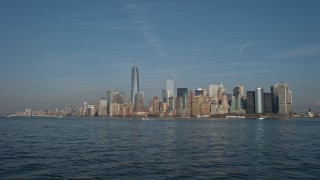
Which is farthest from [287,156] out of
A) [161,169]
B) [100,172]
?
[100,172]

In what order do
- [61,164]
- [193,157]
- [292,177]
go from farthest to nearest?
[193,157]
[61,164]
[292,177]

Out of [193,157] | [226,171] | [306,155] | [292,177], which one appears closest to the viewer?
[292,177]

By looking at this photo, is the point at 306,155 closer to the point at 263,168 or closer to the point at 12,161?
the point at 263,168

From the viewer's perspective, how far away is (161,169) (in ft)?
123

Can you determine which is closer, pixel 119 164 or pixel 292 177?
pixel 292 177

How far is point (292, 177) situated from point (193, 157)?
607 inches

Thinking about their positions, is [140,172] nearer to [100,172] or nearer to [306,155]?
[100,172]

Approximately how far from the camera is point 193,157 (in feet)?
155

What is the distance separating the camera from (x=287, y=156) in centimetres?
4941

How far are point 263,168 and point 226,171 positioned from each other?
473cm

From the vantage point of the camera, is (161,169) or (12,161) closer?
(161,169)

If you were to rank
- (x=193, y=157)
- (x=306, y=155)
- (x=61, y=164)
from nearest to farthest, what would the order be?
(x=61, y=164)
(x=193, y=157)
(x=306, y=155)

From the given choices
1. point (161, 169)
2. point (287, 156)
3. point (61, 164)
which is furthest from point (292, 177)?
point (61, 164)

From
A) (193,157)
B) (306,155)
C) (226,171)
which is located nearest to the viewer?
(226,171)
